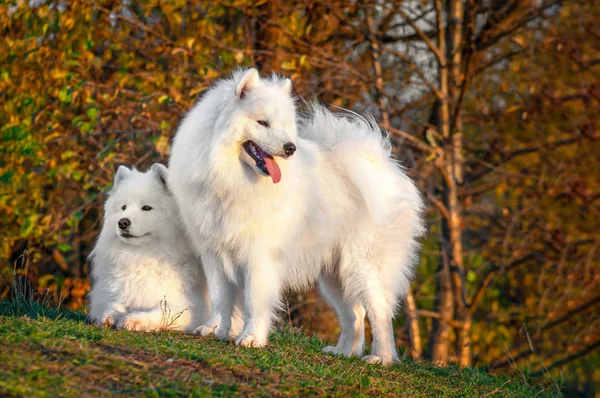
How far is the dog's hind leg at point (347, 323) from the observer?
247 inches

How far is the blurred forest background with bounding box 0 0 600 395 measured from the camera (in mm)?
9445

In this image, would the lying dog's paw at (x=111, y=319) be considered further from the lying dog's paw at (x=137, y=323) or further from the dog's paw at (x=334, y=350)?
the dog's paw at (x=334, y=350)

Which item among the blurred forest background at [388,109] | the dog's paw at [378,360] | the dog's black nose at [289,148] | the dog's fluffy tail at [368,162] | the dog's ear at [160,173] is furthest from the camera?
the blurred forest background at [388,109]

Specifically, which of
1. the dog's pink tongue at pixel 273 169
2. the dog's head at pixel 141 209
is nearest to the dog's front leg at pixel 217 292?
the dog's head at pixel 141 209

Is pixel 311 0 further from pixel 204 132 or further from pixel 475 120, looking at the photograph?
pixel 204 132

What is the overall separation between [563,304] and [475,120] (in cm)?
304

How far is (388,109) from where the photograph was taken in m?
10.8

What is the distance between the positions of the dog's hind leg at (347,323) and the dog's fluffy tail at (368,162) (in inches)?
28.5

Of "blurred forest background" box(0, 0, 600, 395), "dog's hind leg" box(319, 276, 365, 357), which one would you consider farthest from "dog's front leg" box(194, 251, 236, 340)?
"blurred forest background" box(0, 0, 600, 395)

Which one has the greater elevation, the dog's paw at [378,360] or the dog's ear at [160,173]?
the dog's ear at [160,173]

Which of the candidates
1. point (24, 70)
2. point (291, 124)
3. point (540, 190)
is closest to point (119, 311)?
point (291, 124)

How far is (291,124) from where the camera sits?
5402 millimetres

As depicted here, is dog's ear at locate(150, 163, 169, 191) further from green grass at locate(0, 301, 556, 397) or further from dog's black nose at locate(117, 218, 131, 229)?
green grass at locate(0, 301, 556, 397)

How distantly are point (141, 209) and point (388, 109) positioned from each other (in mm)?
5666
